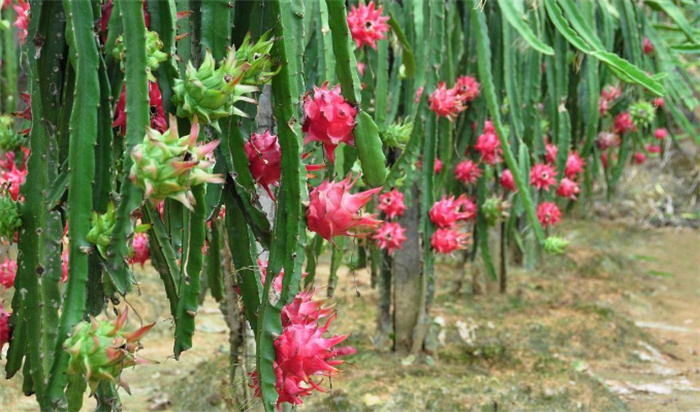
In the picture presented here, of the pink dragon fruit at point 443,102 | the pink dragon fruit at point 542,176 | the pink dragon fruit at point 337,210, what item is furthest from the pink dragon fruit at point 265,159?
the pink dragon fruit at point 542,176

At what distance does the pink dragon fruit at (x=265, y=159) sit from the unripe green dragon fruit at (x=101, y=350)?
361 millimetres

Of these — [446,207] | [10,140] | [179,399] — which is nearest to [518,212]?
[446,207]

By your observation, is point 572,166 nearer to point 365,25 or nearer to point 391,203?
point 391,203

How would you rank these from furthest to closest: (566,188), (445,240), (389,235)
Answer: (566,188) → (389,235) → (445,240)

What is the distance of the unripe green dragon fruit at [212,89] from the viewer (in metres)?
0.95

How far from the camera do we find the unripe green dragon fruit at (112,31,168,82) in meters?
1.00

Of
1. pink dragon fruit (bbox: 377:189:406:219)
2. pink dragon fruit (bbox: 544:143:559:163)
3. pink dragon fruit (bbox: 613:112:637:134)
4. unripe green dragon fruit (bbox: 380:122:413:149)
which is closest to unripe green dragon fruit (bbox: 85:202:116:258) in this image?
unripe green dragon fruit (bbox: 380:122:413:149)

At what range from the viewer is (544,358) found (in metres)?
3.63

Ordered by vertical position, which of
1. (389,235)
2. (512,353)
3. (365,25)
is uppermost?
(365,25)

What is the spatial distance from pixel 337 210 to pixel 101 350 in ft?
1.13

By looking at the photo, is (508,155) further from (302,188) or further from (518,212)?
(302,188)

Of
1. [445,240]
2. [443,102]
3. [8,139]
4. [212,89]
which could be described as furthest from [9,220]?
[445,240]

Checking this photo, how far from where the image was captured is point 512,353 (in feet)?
12.0

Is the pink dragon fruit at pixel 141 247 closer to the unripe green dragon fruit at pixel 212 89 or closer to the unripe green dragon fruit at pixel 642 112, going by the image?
the unripe green dragon fruit at pixel 212 89
